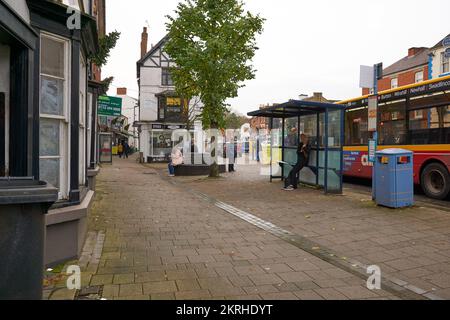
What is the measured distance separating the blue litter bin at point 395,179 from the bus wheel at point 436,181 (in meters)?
2.11

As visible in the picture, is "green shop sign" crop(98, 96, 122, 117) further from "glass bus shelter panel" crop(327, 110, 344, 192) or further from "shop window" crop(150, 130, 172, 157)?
"shop window" crop(150, 130, 172, 157)

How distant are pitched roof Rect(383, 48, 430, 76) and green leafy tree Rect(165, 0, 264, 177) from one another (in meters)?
29.3

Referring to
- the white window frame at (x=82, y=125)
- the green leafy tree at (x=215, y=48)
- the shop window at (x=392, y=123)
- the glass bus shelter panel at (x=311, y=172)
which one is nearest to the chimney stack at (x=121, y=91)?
the green leafy tree at (x=215, y=48)

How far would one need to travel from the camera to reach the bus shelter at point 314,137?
430 inches

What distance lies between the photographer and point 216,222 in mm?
7383

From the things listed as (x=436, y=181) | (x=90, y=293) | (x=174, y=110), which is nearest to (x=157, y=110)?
(x=174, y=110)

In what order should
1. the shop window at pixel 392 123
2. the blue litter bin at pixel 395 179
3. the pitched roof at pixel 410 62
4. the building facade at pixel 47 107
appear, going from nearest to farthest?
the building facade at pixel 47 107 → the blue litter bin at pixel 395 179 → the shop window at pixel 392 123 → the pitched roof at pixel 410 62

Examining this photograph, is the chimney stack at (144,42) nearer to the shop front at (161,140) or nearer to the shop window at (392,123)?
the shop front at (161,140)

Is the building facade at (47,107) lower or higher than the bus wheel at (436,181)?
higher

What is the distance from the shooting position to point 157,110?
1273 inches

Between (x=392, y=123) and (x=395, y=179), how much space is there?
13.8ft
